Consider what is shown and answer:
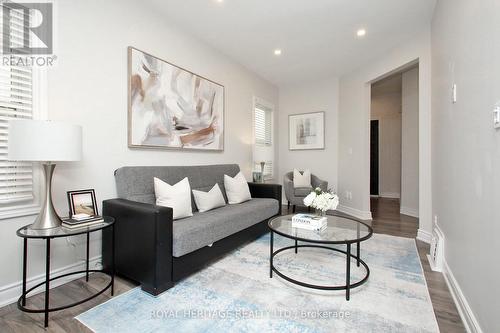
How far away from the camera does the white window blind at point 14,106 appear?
1650mm

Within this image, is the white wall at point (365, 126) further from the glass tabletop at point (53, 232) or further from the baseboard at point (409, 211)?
the glass tabletop at point (53, 232)

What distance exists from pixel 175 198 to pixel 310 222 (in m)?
1.26

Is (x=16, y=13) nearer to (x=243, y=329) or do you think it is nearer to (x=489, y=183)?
(x=243, y=329)

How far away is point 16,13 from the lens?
174 cm

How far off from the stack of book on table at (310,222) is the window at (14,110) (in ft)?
6.90

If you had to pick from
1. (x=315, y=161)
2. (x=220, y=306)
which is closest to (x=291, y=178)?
(x=315, y=161)

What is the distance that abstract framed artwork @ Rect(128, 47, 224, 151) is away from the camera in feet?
8.07

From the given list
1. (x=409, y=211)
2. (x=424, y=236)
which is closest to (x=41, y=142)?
(x=424, y=236)

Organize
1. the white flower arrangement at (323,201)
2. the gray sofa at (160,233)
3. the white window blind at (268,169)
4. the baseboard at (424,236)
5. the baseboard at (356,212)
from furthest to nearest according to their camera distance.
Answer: the white window blind at (268,169) → the baseboard at (356,212) → the baseboard at (424,236) → the white flower arrangement at (323,201) → the gray sofa at (160,233)

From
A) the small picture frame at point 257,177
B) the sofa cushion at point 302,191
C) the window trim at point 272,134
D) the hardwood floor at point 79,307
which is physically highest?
the window trim at point 272,134

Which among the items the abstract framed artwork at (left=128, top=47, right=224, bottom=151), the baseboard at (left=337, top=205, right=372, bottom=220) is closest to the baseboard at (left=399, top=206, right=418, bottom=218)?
the baseboard at (left=337, top=205, right=372, bottom=220)

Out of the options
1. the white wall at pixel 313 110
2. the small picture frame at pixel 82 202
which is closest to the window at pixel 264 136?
the white wall at pixel 313 110

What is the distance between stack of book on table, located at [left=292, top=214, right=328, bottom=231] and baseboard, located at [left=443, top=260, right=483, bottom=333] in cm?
98

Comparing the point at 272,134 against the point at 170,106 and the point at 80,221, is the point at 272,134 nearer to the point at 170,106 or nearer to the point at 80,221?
the point at 170,106
